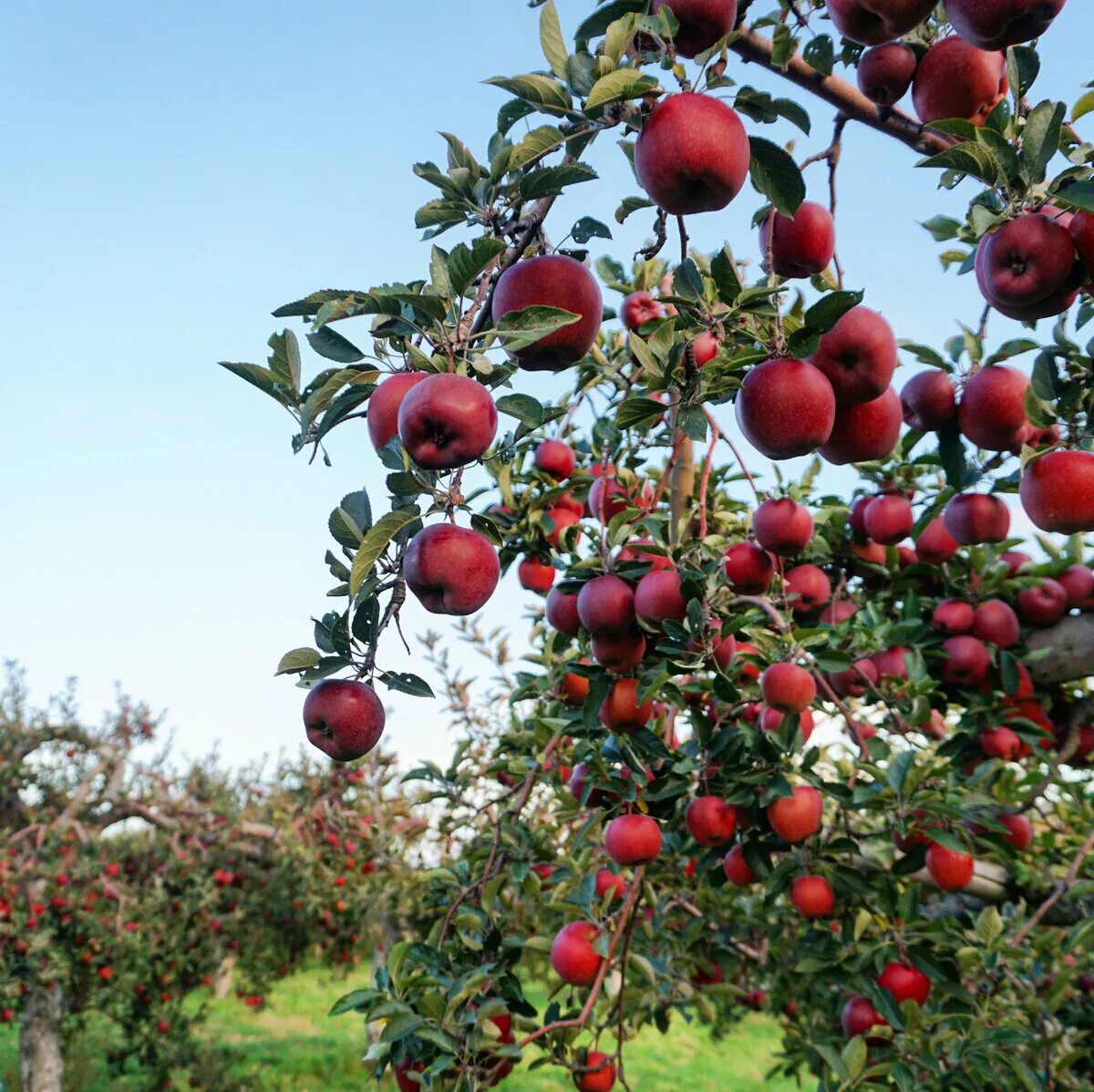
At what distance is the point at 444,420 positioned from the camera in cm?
101

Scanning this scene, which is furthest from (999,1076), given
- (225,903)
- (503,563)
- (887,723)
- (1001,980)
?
(225,903)

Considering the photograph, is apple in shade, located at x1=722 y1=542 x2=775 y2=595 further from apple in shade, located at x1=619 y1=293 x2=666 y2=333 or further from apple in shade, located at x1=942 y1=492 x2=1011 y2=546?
apple in shade, located at x1=619 y1=293 x2=666 y2=333

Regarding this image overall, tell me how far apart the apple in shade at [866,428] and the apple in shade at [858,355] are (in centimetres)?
4

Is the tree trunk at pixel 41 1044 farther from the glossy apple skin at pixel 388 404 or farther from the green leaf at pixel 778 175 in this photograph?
the green leaf at pixel 778 175

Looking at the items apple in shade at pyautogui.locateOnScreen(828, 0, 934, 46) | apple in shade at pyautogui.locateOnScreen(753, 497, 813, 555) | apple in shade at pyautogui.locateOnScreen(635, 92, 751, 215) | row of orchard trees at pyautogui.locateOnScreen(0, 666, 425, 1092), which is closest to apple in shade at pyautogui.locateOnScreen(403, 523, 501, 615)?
apple in shade at pyautogui.locateOnScreen(635, 92, 751, 215)

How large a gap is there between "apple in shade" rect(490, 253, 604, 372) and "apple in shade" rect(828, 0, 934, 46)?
0.46m

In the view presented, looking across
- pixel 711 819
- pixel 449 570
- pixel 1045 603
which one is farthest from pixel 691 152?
pixel 1045 603

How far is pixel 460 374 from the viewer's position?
1.06 meters

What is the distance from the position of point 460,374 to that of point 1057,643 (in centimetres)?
277

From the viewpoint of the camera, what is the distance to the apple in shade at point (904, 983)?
7.86 ft

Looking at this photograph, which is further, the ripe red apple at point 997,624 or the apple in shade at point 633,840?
the ripe red apple at point 997,624

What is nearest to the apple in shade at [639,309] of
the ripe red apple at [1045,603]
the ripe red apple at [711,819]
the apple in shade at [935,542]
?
the apple in shade at [935,542]

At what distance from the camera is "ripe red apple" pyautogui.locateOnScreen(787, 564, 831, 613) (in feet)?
9.59

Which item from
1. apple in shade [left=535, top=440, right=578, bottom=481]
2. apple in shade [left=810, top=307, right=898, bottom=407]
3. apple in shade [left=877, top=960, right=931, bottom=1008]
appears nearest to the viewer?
apple in shade [left=810, top=307, right=898, bottom=407]
